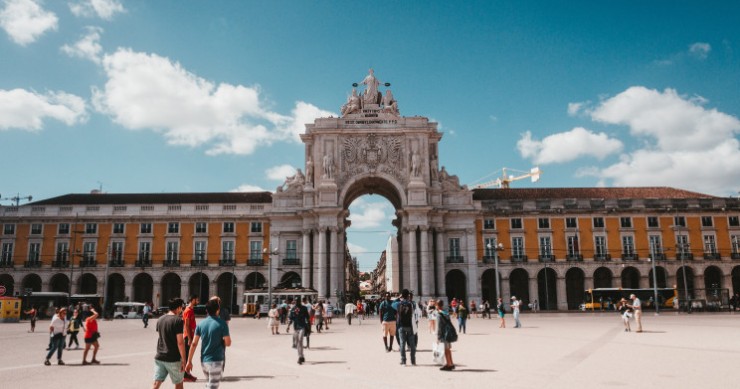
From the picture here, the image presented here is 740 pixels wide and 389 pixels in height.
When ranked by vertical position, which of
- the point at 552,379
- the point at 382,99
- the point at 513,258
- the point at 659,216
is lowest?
the point at 552,379

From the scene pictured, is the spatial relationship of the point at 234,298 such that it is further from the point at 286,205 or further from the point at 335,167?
the point at 335,167

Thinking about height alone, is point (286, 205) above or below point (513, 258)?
above

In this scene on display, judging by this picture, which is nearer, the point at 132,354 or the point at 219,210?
the point at 132,354

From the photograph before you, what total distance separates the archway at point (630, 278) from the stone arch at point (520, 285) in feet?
36.4

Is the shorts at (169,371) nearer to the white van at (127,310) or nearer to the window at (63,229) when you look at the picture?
the white van at (127,310)

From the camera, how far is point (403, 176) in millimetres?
65625

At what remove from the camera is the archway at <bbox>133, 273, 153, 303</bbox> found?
67.2m

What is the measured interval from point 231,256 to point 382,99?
25683 mm

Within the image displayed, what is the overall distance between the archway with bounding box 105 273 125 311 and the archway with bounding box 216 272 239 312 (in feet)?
35.5

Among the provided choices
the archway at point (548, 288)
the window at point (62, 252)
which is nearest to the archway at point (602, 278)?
the archway at point (548, 288)

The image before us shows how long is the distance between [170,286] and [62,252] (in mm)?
12485

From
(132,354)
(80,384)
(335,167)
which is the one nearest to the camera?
(80,384)

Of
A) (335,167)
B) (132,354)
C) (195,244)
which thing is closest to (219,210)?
(195,244)

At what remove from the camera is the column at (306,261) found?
63.4m
